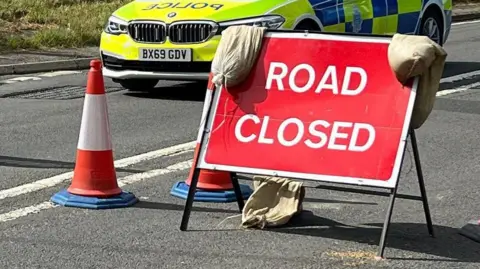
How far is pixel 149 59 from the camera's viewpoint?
1062cm

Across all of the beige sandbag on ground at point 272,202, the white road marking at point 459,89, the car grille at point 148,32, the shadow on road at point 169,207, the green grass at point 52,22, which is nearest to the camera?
the beige sandbag on ground at point 272,202

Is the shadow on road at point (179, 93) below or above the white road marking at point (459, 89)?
above

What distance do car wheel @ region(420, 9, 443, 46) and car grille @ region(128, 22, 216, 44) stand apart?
3958 millimetres

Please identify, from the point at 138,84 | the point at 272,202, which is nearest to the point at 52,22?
the point at 138,84

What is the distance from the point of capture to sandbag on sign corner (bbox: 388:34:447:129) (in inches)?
210

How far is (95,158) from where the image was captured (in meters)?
6.46

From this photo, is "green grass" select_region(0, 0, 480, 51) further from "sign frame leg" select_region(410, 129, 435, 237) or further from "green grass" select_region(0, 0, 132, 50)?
"sign frame leg" select_region(410, 129, 435, 237)

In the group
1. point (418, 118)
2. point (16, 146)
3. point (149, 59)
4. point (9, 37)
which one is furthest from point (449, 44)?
point (418, 118)

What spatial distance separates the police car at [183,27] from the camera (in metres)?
10.4

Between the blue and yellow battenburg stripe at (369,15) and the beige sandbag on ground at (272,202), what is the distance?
5.21m

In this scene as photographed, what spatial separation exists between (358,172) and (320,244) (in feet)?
1.55

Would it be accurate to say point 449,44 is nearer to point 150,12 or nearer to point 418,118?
point 150,12

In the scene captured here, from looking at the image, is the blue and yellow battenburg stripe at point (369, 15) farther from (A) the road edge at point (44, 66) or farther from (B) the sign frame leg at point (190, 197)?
(B) the sign frame leg at point (190, 197)

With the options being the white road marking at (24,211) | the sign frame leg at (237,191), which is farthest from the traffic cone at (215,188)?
the white road marking at (24,211)
